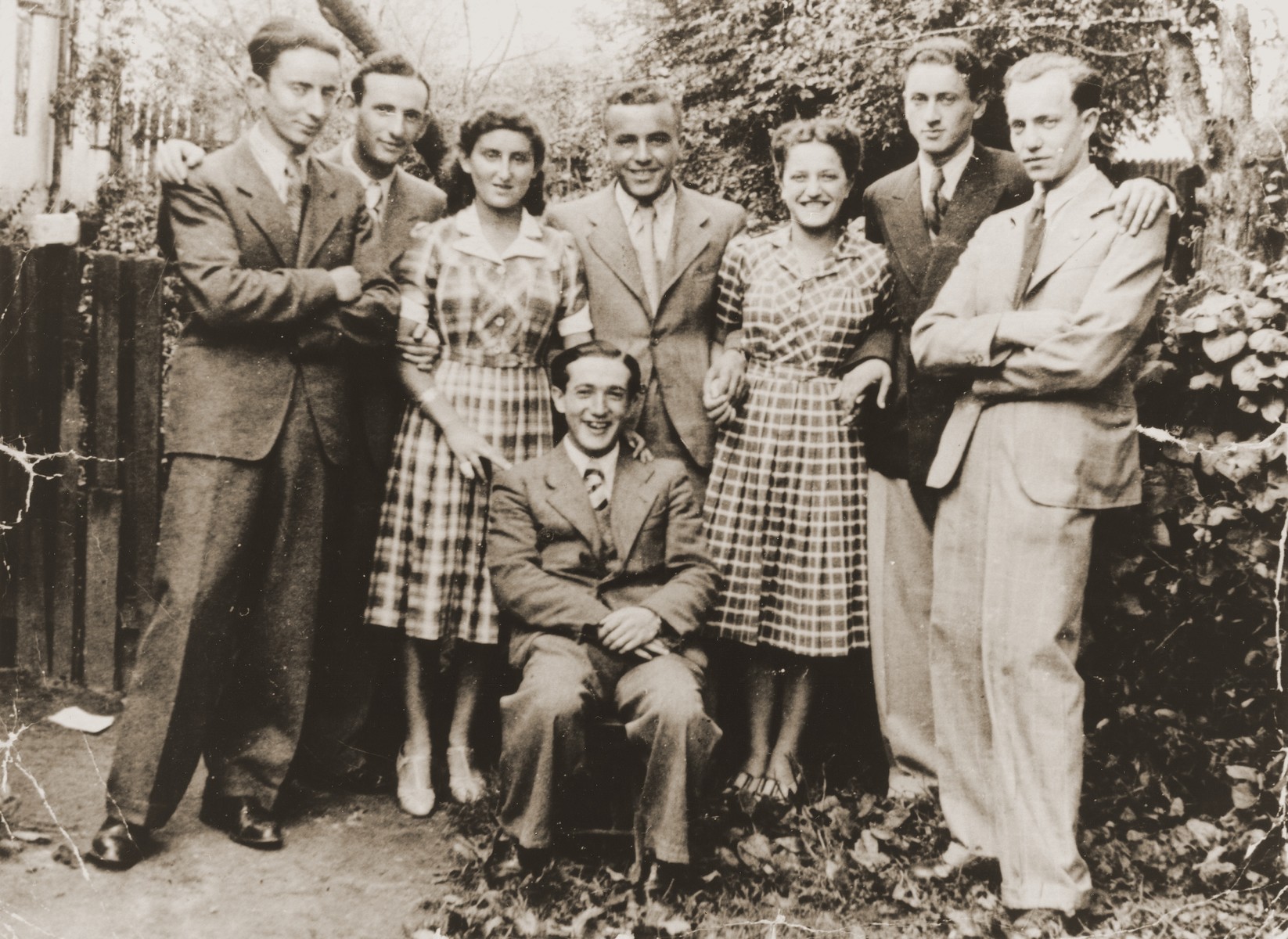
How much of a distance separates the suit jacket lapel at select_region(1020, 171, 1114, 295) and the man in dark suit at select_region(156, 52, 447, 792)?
2170 millimetres

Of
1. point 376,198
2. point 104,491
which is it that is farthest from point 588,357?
point 104,491

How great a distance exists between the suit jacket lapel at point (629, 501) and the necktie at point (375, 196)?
1.35m

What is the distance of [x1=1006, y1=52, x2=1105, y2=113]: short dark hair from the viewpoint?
312 centimetres

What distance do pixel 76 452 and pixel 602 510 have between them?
2.67 meters

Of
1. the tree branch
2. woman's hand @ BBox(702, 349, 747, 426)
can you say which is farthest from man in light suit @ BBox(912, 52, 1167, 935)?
the tree branch

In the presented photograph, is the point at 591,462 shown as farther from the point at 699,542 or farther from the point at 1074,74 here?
the point at 1074,74

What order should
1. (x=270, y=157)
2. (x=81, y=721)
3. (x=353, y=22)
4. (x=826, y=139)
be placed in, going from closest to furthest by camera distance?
1. (x=270, y=157)
2. (x=826, y=139)
3. (x=81, y=721)
4. (x=353, y=22)

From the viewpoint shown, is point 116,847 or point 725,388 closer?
point 116,847

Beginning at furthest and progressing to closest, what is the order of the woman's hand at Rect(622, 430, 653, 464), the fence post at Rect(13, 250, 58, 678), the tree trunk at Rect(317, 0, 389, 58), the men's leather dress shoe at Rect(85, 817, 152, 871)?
the tree trunk at Rect(317, 0, 389, 58)
the fence post at Rect(13, 250, 58, 678)
the woman's hand at Rect(622, 430, 653, 464)
the men's leather dress shoe at Rect(85, 817, 152, 871)

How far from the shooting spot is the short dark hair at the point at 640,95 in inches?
161

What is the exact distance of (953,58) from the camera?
3773mm

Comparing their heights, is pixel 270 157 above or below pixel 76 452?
above

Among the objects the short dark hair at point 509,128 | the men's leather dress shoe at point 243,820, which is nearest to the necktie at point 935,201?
the short dark hair at point 509,128

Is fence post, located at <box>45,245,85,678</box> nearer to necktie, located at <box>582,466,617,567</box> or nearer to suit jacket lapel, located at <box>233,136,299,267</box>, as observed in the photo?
suit jacket lapel, located at <box>233,136,299,267</box>
